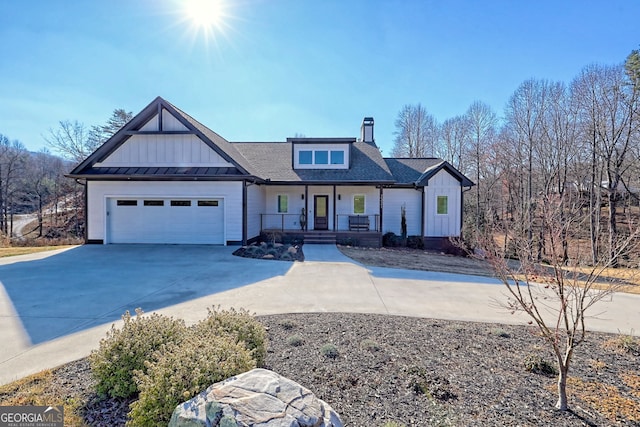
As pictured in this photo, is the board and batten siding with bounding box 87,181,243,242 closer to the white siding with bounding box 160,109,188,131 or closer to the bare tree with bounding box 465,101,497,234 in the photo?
the white siding with bounding box 160,109,188,131

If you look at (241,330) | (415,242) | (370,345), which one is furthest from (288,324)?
(415,242)

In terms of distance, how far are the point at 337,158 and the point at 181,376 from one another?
593 inches

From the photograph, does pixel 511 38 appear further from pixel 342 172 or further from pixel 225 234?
pixel 225 234

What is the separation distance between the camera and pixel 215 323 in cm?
330

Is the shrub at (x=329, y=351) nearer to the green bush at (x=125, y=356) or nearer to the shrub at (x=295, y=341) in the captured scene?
the shrub at (x=295, y=341)

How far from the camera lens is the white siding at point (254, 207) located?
46.3 feet

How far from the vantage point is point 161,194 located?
13.5m

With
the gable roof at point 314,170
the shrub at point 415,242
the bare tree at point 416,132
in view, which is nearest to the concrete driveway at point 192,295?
the gable roof at point 314,170

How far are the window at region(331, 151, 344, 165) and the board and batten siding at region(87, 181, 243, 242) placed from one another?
5545 millimetres

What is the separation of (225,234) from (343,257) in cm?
544

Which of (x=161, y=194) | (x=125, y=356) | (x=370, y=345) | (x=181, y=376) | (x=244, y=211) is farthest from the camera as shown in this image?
(x=161, y=194)

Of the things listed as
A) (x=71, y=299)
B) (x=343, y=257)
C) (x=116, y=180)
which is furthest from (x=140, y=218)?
(x=343, y=257)

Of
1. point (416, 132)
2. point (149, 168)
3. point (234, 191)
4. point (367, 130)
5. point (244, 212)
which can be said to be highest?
point (416, 132)

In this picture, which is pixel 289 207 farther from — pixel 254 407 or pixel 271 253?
pixel 254 407
